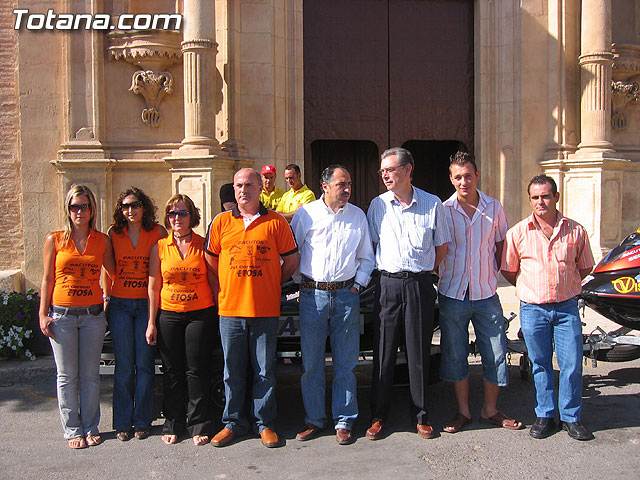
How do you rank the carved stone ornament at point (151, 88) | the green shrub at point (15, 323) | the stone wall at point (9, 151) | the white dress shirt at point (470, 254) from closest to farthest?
the white dress shirt at point (470, 254)
the green shrub at point (15, 323)
the carved stone ornament at point (151, 88)
the stone wall at point (9, 151)

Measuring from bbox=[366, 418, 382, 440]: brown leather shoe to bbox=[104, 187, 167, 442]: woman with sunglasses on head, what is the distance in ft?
5.49

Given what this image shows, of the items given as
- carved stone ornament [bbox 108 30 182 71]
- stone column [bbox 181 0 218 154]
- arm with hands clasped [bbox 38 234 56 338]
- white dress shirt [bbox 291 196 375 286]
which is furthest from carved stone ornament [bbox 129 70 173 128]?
white dress shirt [bbox 291 196 375 286]

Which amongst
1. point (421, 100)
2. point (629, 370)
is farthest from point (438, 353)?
point (421, 100)

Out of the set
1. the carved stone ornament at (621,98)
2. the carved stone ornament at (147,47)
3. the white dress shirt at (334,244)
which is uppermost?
the carved stone ornament at (147,47)

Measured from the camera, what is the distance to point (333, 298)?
190 inches

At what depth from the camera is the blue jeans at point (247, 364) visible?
4781 millimetres

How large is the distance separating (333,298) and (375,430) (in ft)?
3.39

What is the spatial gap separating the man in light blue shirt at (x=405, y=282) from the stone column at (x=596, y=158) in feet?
20.3

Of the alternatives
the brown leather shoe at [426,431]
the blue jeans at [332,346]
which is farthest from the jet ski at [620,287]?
the blue jeans at [332,346]

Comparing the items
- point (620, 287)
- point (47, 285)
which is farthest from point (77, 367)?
point (620, 287)

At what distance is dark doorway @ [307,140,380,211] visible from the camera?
543 inches

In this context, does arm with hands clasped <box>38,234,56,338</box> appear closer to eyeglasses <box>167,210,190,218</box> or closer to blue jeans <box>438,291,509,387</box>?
eyeglasses <box>167,210,190,218</box>

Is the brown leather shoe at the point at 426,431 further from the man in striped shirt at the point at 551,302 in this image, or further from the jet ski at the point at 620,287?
the jet ski at the point at 620,287

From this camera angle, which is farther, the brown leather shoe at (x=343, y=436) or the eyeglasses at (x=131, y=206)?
the eyeglasses at (x=131, y=206)
